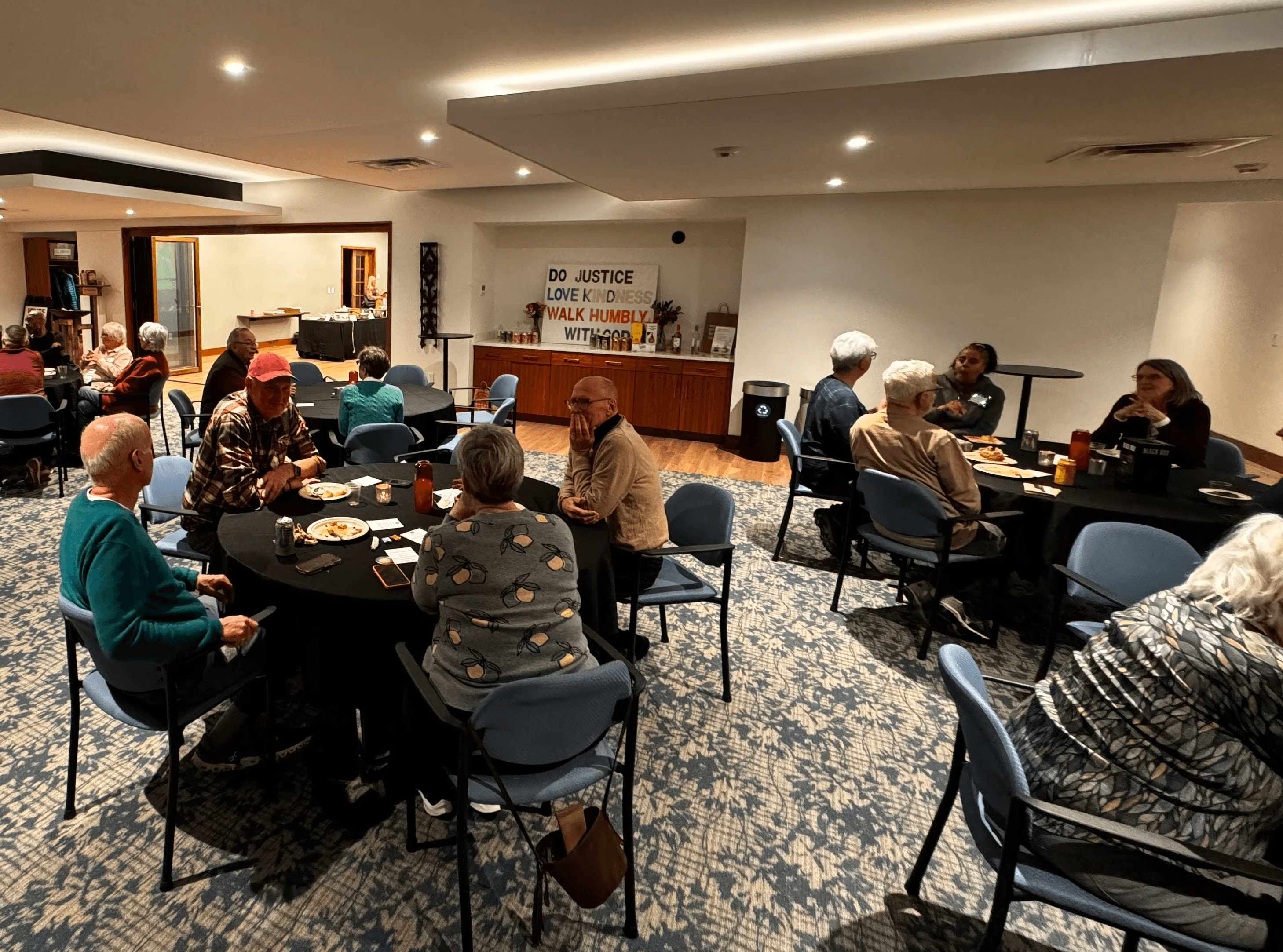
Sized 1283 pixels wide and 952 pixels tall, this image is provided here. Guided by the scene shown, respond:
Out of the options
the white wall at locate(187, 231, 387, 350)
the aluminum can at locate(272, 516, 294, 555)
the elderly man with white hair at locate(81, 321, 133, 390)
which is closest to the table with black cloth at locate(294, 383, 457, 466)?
the elderly man with white hair at locate(81, 321, 133, 390)

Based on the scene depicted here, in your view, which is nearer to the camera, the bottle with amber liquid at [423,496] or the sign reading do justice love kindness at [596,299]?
the bottle with amber liquid at [423,496]

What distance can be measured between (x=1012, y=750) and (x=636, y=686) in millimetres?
849

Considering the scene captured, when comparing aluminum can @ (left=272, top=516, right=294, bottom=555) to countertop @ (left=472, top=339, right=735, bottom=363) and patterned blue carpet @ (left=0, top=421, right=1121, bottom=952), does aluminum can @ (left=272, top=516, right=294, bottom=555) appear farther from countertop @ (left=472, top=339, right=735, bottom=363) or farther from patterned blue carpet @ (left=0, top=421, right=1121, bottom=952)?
countertop @ (left=472, top=339, right=735, bottom=363)

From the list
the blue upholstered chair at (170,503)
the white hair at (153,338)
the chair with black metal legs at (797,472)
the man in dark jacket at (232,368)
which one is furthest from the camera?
the white hair at (153,338)

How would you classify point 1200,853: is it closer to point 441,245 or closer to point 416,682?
point 416,682

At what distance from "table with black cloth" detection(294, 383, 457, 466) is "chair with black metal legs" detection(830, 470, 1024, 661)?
3119 millimetres

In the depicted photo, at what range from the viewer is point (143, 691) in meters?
1.95

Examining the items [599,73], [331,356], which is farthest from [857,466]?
[331,356]

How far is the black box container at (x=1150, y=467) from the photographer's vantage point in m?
3.53

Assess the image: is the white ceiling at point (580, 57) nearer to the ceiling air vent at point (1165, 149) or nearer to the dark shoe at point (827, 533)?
the ceiling air vent at point (1165, 149)

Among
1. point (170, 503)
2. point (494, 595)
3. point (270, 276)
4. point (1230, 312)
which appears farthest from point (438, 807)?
point (270, 276)

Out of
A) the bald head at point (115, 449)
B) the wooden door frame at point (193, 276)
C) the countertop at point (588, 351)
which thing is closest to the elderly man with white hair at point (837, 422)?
the bald head at point (115, 449)

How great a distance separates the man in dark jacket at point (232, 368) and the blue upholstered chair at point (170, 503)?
6.37 feet

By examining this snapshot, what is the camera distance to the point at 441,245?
30.0 feet
